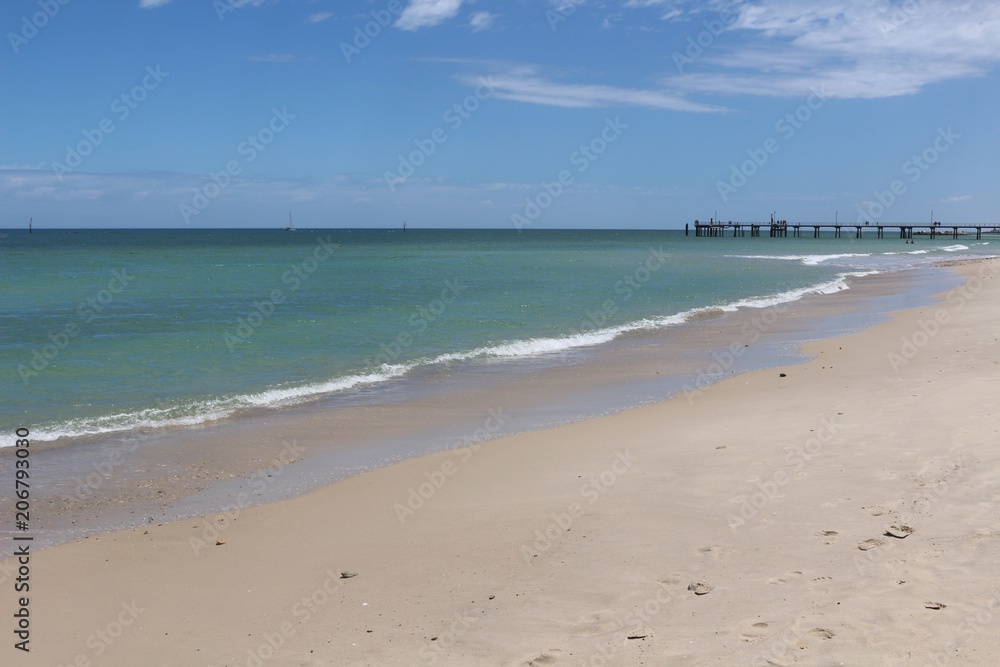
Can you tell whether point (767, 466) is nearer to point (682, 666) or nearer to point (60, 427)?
point (682, 666)

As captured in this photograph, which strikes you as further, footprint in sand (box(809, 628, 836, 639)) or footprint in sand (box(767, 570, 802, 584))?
footprint in sand (box(767, 570, 802, 584))

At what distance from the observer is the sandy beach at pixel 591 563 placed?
4824 millimetres

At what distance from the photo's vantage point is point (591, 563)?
5.96m

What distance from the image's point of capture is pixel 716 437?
9.38 metres

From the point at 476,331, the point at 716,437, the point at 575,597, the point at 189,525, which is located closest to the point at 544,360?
the point at 476,331

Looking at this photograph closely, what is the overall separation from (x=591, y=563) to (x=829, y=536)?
1758 millimetres
